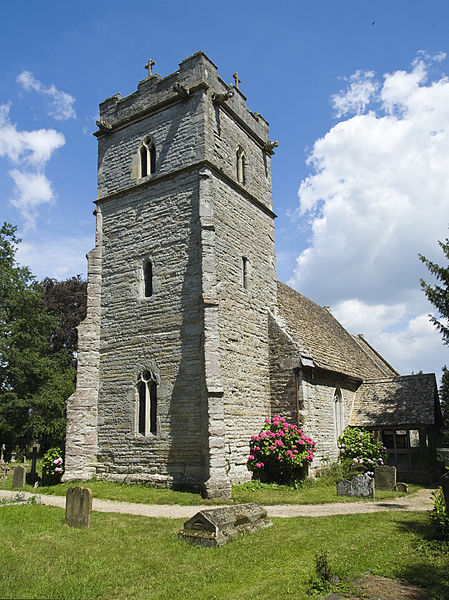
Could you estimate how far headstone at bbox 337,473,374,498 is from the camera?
13180mm

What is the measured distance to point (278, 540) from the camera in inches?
325

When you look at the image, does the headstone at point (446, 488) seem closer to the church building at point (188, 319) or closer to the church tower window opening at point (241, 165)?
the church building at point (188, 319)

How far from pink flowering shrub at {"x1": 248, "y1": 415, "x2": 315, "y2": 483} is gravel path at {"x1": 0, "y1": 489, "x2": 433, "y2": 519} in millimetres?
2994

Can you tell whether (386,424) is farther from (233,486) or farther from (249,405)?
(233,486)

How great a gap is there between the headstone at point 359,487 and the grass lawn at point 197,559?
10.9ft

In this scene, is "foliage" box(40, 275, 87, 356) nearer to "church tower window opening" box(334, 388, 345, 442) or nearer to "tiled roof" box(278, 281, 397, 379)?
"tiled roof" box(278, 281, 397, 379)

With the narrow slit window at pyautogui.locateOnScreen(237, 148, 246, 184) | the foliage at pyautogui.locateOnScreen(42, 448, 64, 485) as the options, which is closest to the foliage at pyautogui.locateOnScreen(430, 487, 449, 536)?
the foliage at pyautogui.locateOnScreen(42, 448, 64, 485)

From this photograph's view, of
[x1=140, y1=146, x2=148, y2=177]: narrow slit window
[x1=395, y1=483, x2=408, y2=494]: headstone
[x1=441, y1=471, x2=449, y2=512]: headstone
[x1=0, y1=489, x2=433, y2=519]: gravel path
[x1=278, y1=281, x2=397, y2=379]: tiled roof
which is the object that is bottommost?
[x1=395, y1=483, x2=408, y2=494]: headstone

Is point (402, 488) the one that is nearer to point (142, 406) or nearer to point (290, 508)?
point (290, 508)

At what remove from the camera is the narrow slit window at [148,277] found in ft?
55.4

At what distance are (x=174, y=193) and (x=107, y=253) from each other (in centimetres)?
358

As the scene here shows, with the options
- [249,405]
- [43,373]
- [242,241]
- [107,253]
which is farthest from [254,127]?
[43,373]

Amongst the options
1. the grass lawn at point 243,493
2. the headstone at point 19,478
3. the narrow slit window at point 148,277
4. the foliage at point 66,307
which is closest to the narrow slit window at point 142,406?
the grass lawn at point 243,493

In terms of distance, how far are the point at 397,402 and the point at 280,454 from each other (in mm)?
7628
